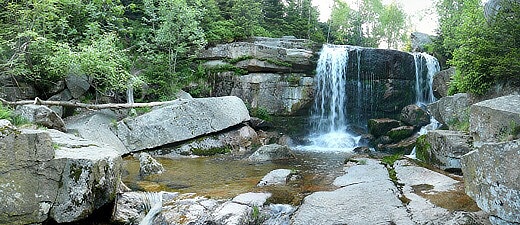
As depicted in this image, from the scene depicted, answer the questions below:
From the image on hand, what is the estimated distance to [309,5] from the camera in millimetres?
35969

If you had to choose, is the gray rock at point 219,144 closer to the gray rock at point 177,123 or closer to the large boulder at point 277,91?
the gray rock at point 177,123

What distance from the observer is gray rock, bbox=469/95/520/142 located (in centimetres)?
679

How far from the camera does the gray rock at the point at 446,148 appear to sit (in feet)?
27.9

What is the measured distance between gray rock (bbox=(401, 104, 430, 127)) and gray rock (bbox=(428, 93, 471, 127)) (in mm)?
4076

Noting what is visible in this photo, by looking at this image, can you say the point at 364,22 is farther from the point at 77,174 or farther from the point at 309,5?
the point at 77,174

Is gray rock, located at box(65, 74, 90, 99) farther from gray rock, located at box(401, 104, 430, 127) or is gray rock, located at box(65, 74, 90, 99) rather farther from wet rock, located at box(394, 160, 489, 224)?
gray rock, located at box(401, 104, 430, 127)

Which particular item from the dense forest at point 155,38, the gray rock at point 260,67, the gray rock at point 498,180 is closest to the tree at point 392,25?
the dense forest at point 155,38

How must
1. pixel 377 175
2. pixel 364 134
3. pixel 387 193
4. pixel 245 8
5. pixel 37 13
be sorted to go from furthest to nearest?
pixel 245 8 → pixel 364 134 → pixel 37 13 → pixel 377 175 → pixel 387 193

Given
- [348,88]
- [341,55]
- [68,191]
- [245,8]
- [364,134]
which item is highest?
[245,8]

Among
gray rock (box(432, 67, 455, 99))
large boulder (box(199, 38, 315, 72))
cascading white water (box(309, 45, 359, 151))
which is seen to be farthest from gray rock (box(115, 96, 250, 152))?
gray rock (box(432, 67, 455, 99))

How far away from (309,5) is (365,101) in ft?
64.6

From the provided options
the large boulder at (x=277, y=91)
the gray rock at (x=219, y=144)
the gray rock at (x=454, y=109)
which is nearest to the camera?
the gray rock at (x=454, y=109)

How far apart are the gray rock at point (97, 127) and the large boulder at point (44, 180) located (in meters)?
6.21

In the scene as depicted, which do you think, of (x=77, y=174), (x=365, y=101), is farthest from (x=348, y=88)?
(x=77, y=174)
